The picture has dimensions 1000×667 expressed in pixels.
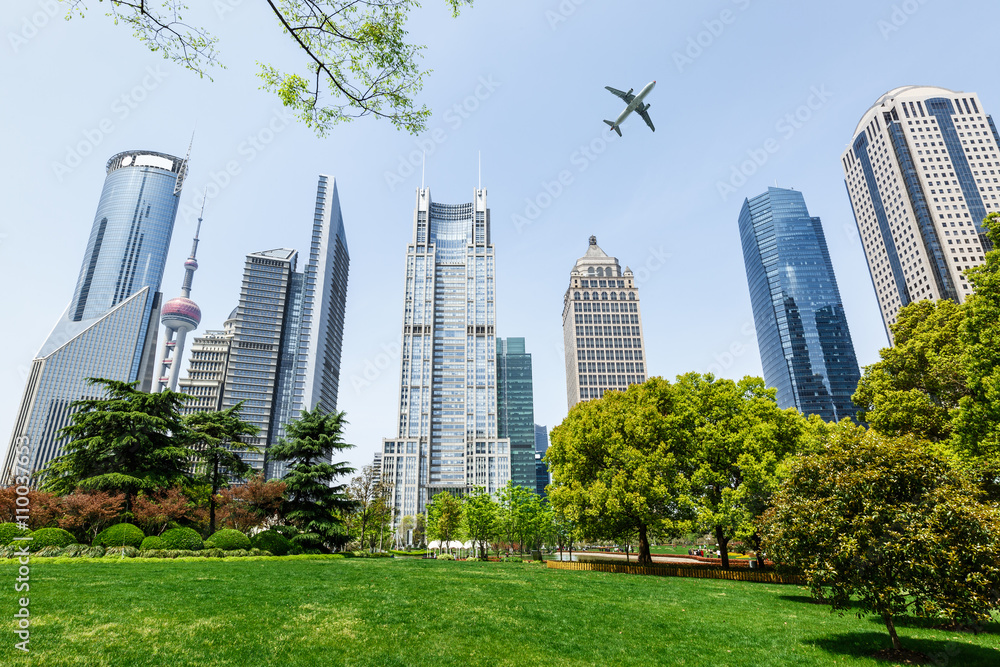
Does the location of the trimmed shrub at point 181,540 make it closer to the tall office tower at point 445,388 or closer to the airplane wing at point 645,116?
the airplane wing at point 645,116

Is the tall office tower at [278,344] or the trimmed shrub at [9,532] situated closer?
the trimmed shrub at [9,532]

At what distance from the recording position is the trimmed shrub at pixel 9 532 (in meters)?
22.9

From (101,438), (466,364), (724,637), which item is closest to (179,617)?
(724,637)

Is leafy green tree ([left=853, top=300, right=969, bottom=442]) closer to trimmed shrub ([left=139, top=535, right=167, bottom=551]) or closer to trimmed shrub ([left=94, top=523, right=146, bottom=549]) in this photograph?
trimmed shrub ([left=139, top=535, right=167, bottom=551])

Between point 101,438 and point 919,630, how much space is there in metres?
42.9

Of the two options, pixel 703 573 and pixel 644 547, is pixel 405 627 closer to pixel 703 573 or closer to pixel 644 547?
pixel 703 573

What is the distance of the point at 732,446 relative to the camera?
1138 inches

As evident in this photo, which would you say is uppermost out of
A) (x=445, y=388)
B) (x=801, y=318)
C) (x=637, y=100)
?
(x=801, y=318)

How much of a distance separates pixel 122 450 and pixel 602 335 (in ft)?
454

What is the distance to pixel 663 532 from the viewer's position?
30891 millimetres

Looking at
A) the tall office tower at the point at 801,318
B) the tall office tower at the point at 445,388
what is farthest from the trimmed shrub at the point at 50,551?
the tall office tower at the point at 801,318

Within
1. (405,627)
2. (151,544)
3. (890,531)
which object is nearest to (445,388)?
(151,544)

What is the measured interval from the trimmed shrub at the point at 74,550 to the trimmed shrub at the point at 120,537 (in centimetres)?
76

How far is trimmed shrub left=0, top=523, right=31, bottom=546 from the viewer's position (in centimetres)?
2291
